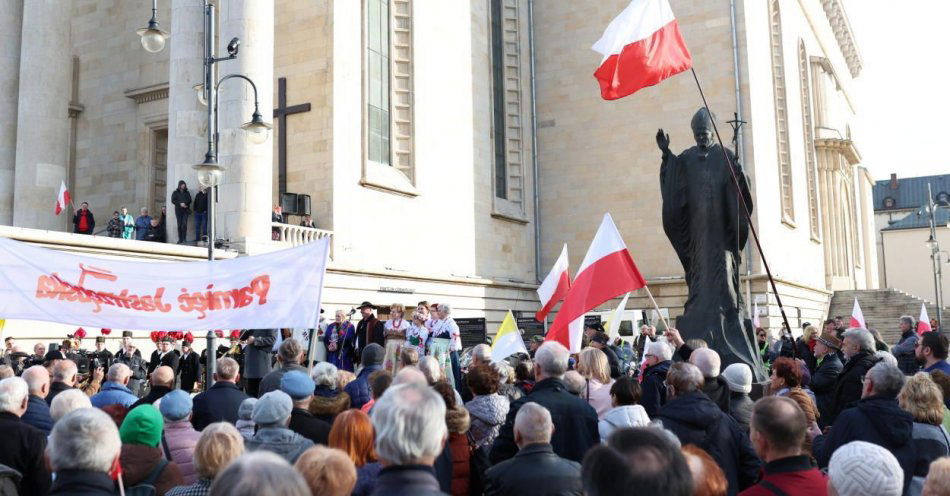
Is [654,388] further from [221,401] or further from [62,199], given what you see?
[62,199]

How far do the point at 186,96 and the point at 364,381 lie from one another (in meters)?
14.9

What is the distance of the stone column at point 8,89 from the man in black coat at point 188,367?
32.8 ft

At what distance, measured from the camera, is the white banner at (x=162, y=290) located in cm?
766

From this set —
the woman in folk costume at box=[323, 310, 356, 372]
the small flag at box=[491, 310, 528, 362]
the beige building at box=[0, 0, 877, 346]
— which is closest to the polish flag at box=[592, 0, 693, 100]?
the small flag at box=[491, 310, 528, 362]

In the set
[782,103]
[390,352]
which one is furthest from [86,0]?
[782,103]

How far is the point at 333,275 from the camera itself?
22.2m

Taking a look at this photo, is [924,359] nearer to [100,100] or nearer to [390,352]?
[390,352]

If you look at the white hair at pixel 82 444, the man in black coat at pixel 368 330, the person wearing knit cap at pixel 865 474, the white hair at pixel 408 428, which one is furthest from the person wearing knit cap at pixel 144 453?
the man in black coat at pixel 368 330

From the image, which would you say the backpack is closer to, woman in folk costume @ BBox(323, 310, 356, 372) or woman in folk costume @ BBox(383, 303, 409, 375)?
woman in folk costume @ BBox(383, 303, 409, 375)

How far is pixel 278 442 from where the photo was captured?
203 inches

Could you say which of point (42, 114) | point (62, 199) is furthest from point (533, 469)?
point (42, 114)

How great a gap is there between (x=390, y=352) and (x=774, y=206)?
2145 centimetres

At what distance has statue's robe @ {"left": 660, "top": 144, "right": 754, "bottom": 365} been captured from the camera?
1009 cm

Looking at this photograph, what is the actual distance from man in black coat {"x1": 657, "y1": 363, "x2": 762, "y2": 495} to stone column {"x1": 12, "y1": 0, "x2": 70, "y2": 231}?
1989 cm
